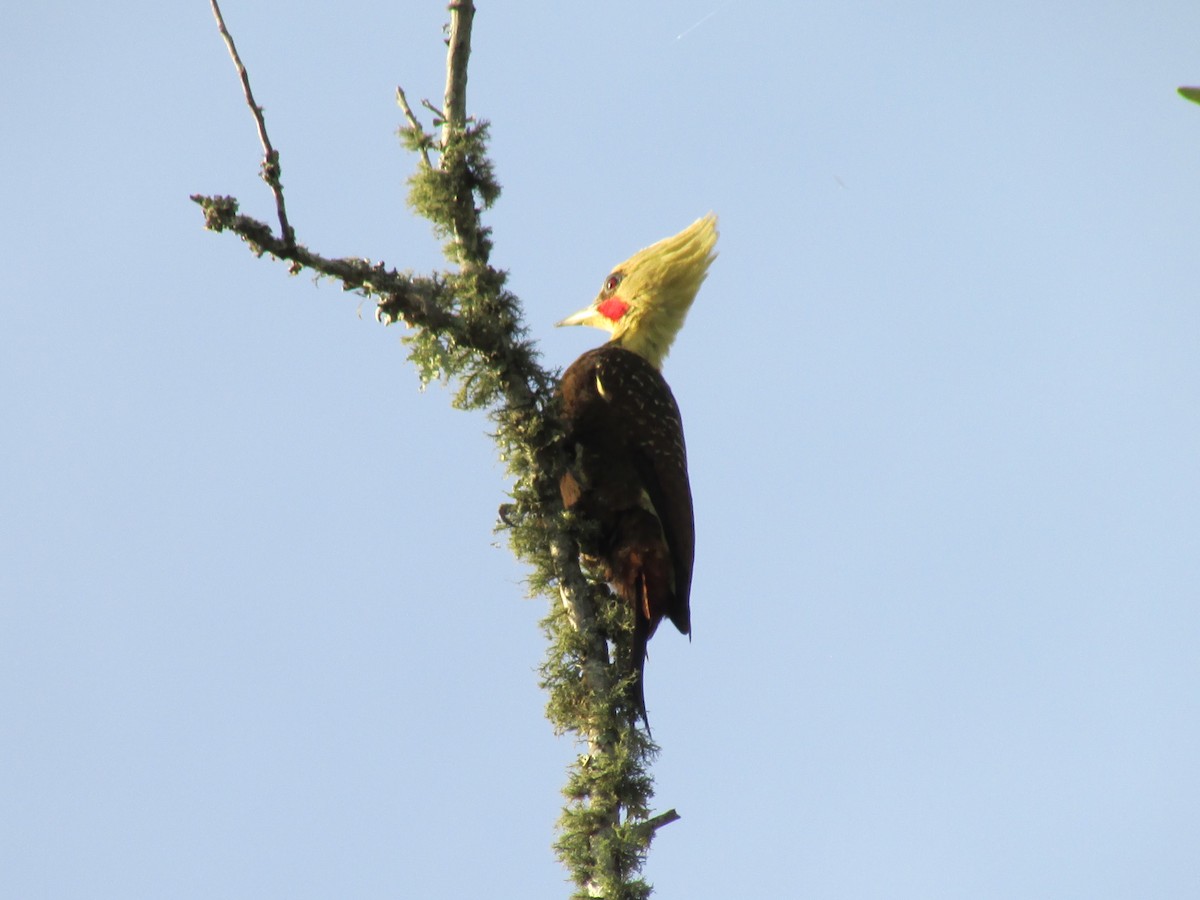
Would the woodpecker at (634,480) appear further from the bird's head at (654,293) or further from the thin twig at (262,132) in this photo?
the thin twig at (262,132)

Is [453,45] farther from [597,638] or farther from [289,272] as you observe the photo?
[597,638]

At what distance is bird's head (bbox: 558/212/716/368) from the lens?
662cm

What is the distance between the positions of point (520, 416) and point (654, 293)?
78.4 inches

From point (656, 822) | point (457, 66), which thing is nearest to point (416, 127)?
point (457, 66)

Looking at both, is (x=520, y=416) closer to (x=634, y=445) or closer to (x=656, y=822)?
(x=634, y=445)

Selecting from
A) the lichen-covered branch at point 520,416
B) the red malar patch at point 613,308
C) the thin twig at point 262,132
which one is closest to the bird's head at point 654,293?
the red malar patch at point 613,308

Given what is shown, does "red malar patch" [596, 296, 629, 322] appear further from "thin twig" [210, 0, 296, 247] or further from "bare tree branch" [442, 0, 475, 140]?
"thin twig" [210, 0, 296, 247]

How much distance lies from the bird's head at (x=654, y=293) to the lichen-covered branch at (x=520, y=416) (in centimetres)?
157

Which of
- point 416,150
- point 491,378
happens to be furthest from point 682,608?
point 416,150

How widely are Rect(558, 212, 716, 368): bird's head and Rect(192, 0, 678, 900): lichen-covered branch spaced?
1571 millimetres

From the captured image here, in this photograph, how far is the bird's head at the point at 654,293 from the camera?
21.7 ft

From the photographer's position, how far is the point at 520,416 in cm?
493

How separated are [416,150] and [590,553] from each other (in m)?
1.69

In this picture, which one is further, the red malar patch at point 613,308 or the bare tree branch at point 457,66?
the red malar patch at point 613,308
